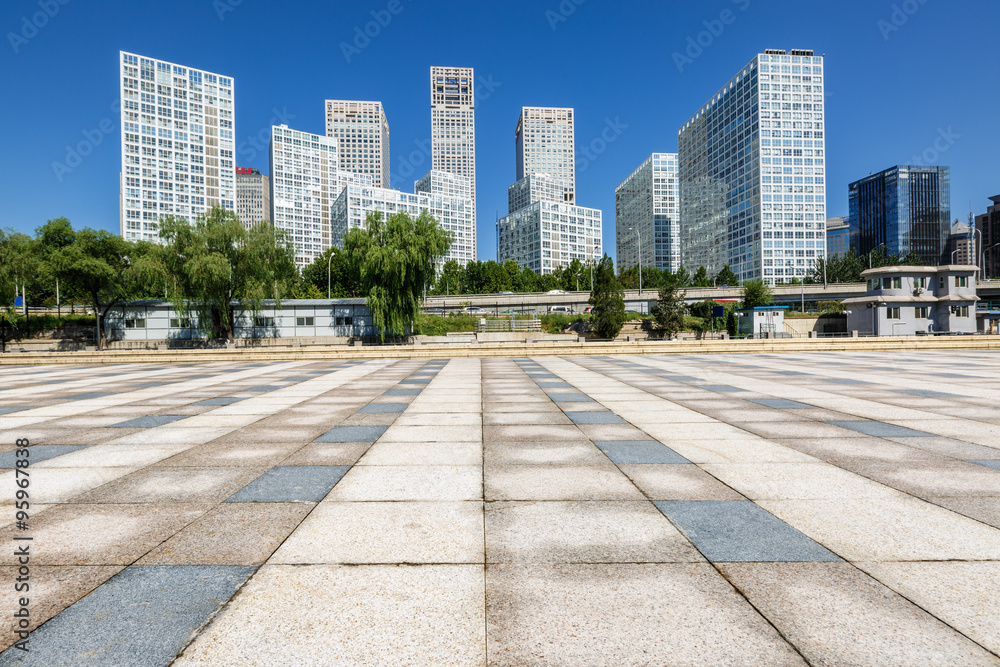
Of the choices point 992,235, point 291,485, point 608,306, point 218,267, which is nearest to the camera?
point 291,485

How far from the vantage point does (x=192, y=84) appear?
158625mm

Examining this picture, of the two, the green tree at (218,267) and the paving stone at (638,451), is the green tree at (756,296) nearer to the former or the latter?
the green tree at (218,267)

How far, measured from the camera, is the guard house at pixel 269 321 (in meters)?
40.7

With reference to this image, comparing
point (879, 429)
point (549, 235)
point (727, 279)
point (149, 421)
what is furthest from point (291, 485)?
point (549, 235)

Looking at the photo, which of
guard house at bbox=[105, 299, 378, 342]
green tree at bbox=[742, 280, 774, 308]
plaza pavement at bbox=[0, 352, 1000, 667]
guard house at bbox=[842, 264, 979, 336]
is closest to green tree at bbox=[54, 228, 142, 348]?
guard house at bbox=[105, 299, 378, 342]

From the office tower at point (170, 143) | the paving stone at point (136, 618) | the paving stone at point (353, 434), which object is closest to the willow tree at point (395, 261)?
the paving stone at point (353, 434)

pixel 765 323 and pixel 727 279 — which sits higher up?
pixel 727 279

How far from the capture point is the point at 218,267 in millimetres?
36031

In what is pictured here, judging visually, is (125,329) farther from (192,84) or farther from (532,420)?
(192,84)

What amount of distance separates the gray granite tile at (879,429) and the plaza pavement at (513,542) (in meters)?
0.07

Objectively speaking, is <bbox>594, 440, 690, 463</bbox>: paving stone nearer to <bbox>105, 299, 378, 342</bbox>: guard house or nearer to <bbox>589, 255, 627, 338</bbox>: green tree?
<bbox>105, 299, 378, 342</bbox>: guard house

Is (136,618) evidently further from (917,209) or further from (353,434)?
(917,209)

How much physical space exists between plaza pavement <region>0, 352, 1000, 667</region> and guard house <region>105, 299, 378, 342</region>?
34284 mm

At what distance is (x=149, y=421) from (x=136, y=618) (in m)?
6.86
